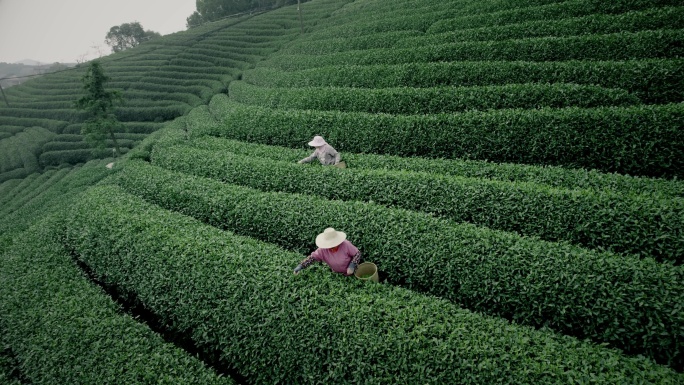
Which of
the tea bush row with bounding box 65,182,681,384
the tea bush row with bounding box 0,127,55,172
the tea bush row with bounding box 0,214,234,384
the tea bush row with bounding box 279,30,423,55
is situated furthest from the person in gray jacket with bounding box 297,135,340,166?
the tea bush row with bounding box 0,127,55,172

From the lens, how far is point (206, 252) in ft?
25.9

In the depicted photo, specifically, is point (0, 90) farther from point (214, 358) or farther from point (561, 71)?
point (561, 71)

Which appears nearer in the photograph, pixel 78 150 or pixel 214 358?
pixel 214 358

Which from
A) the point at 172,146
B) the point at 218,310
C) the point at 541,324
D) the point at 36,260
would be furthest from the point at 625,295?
the point at 172,146

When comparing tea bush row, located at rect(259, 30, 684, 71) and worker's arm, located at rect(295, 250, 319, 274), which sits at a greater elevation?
tea bush row, located at rect(259, 30, 684, 71)

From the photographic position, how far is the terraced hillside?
547 centimetres

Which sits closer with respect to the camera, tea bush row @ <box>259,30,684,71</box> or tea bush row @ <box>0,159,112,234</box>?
tea bush row @ <box>259,30,684,71</box>

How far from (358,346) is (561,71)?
1220 centimetres

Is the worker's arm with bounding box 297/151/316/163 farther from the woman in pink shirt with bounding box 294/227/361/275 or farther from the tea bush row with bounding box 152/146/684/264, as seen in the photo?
the woman in pink shirt with bounding box 294/227/361/275

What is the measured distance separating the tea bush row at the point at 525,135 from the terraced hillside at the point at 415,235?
55mm

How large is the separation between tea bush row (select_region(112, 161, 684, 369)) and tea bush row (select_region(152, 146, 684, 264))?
0.90 m

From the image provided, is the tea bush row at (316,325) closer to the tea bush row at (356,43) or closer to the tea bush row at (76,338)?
the tea bush row at (76,338)

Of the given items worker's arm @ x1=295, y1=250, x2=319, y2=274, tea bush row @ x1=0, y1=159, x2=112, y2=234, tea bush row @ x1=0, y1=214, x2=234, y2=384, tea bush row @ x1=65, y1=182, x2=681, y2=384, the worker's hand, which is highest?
worker's arm @ x1=295, y1=250, x2=319, y2=274

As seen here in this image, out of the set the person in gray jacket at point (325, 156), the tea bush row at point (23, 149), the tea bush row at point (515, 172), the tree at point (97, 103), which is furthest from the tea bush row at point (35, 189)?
the person in gray jacket at point (325, 156)
